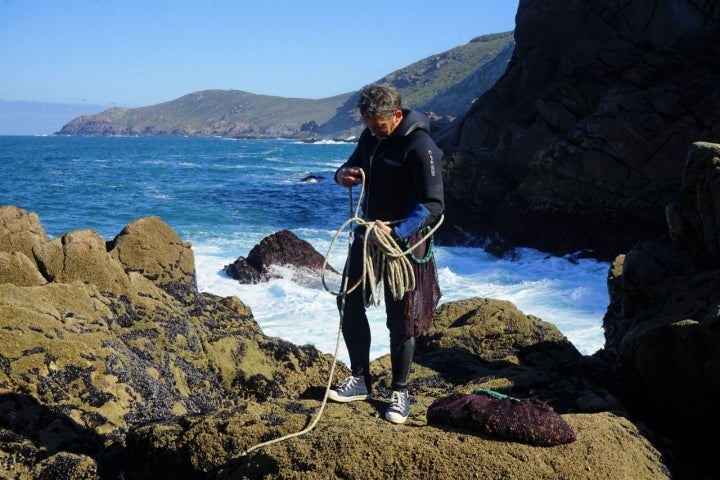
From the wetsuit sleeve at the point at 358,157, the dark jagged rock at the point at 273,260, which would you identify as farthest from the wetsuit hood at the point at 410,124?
the dark jagged rock at the point at 273,260

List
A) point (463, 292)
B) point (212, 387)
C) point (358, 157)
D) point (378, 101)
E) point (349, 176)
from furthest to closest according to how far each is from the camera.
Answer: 1. point (463, 292)
2. point (212, 387)
3. point (358, 157)
4. point (349, 176)
5. point (378, 101)

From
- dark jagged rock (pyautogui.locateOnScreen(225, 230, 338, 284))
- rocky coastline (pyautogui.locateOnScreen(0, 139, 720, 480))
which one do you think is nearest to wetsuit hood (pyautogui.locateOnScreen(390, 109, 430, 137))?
rocky coastline (pyautogui.locateOnScreen(0, 139, 720, 480))

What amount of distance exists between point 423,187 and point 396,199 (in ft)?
0.92

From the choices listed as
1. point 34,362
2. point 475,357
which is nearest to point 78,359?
point 34,362

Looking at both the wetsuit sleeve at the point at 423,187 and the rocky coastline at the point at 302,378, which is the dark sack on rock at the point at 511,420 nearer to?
the rocky coastline at the point at 302,378

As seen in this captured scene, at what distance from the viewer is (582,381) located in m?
5.82

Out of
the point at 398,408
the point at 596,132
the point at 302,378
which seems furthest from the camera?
the point at 596,132

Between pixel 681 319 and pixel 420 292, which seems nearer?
pixel 420 292

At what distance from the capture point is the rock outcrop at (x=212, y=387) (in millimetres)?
3803

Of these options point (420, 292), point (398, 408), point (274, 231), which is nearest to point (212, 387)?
point (398, 408)

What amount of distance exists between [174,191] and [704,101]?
30.4 meters

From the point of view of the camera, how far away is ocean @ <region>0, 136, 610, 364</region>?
45.8 feet

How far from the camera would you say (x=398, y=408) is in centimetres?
459

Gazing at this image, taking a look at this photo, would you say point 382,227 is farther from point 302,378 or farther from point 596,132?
point 596,132
